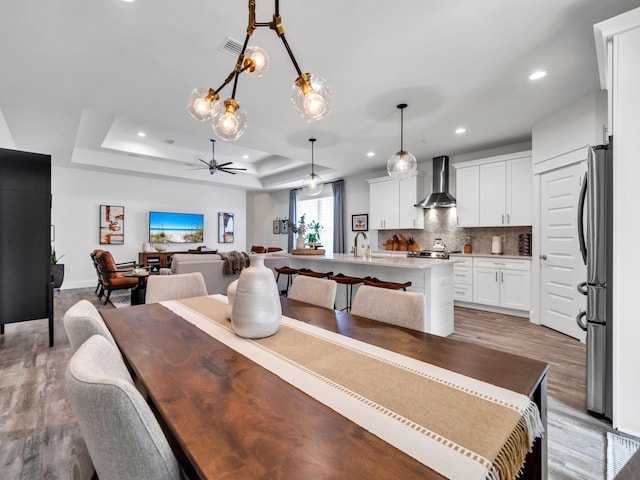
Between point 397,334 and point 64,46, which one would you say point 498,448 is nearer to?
point 397,334

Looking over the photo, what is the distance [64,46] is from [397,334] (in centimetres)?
330

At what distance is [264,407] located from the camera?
2.59 feet

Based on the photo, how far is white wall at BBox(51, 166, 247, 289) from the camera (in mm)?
6559

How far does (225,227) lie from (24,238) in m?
5.86

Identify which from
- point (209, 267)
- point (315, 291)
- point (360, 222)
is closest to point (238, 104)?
point (315, 291)

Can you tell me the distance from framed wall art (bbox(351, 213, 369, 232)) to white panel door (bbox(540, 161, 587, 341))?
356 cm

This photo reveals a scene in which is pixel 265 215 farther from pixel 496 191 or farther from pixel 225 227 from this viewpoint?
pixel 496 191

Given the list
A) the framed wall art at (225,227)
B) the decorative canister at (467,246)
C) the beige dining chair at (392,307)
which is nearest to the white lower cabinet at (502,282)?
the decorative canister at (467,246)

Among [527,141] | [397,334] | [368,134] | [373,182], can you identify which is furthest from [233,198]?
[397,334]

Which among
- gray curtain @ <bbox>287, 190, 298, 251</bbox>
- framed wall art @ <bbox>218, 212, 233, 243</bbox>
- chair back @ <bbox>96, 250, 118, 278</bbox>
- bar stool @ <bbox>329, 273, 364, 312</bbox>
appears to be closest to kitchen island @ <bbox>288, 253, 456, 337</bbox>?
bar stool @ <bbox>329, 273, 364, 312</bbox>

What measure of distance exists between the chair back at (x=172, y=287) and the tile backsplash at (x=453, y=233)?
472 cm

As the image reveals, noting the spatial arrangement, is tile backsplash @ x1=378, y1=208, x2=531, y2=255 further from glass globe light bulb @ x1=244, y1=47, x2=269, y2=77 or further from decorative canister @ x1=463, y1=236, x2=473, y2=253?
glass globe light bulb @ x1=244, y1=47, x2=269, y2=77

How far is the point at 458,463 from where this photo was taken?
23.3 inches

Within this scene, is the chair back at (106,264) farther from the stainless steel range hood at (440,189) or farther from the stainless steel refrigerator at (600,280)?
the stainless steel refrigerator at (600,280)
